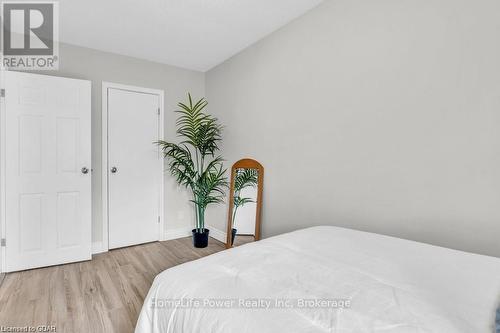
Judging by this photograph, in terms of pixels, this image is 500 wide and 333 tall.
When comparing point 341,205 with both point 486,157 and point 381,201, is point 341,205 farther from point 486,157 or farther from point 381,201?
point 486,157

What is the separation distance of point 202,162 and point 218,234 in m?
1.01

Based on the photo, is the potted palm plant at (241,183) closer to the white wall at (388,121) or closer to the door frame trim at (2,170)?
the white wall at (388,121)

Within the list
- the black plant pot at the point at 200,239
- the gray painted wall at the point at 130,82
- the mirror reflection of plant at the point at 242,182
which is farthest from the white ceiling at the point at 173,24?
the black plant pot at the point at 200,239

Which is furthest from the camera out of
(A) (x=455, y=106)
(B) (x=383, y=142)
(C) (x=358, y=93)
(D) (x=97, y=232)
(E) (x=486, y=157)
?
(D) (x=97, y=232)

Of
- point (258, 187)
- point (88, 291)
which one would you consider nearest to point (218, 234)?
point (258, 187)

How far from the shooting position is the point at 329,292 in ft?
2.86

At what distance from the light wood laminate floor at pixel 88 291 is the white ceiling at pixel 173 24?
244 cm

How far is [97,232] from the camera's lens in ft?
10.7

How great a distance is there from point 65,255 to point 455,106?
3683 mm

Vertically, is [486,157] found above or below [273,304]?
above

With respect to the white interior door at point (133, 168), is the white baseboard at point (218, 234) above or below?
below

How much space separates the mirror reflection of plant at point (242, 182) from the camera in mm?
2953

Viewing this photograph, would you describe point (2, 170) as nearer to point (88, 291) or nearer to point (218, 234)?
point (88, 291)

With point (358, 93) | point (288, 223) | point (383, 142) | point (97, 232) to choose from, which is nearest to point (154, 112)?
point (97, 232)
